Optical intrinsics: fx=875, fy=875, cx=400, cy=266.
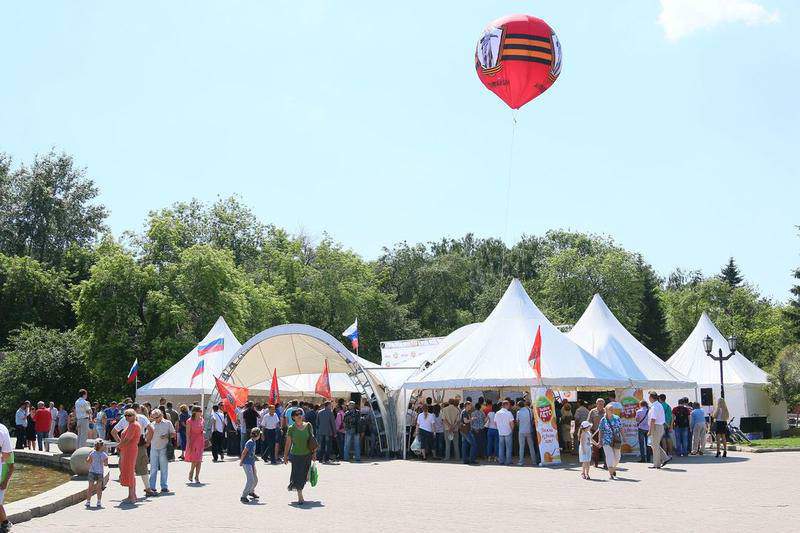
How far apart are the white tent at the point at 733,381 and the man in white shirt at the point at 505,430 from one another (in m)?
15.4

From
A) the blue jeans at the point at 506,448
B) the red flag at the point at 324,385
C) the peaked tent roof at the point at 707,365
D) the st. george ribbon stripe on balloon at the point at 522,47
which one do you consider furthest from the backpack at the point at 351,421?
the peaked tent roof at the point at 707,365

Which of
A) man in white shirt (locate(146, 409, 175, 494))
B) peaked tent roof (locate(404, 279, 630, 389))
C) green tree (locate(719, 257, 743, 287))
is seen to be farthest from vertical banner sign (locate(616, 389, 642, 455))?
green tree (locate(719, 257, 743, 287))

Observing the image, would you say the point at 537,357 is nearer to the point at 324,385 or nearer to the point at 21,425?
the point at 324,385

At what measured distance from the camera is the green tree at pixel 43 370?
140 feet

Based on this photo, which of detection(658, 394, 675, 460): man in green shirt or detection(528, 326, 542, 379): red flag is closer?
detection(528, 326, 542, 379): red flag

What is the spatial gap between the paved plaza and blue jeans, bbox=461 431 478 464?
2511 millimetres

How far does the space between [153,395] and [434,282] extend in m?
40.2

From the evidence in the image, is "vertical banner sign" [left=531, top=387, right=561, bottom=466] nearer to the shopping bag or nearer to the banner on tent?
the shopping bag

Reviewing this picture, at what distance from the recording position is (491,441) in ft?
72.5

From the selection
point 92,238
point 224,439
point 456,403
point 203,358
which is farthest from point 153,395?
point 92,238

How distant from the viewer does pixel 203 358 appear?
31.6 m

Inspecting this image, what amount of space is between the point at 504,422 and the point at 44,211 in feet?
143

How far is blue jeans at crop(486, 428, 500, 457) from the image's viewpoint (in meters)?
22.0

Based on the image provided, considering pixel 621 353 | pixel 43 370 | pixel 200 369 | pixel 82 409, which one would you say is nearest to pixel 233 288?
pixel 43 370
